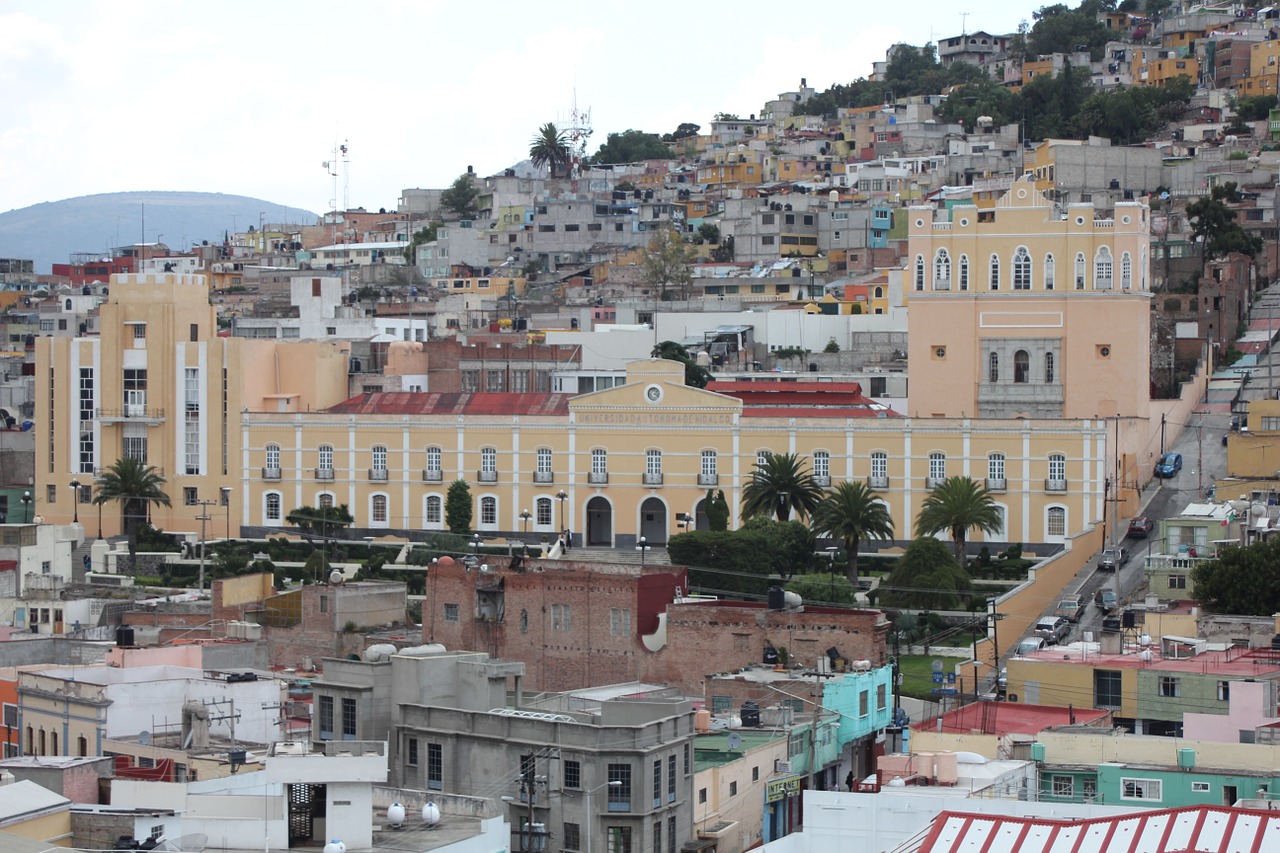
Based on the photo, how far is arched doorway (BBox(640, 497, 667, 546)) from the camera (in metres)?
92.7

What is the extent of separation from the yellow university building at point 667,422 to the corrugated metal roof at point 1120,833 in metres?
54.2

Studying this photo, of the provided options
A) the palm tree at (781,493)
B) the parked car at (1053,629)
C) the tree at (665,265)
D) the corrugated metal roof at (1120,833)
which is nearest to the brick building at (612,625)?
the parked car at (1053,629)

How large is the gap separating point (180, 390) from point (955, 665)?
142ft

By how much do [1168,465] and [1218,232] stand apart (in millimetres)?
30876

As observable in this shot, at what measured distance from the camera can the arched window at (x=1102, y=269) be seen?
93562 mm

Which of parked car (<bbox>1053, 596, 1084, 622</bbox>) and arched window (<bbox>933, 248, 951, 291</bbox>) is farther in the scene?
arched window (<bbox>933, 248, 951, 291</bbox>)

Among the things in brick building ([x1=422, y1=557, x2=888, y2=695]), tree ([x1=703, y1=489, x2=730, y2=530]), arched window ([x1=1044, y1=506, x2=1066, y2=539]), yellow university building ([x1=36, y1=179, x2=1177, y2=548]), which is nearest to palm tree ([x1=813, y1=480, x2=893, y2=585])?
tree ([x1=703, y1=489, x2=730, y2=530])

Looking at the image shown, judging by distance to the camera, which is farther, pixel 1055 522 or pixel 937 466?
pixel 937 466

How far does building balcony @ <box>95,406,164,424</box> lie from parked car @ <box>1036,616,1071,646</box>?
42141 millimetres

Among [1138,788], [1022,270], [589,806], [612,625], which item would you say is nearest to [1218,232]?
[1022,270]

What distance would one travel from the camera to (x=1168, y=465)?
90562mm

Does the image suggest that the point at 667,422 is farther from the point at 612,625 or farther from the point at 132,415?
the point at 612,625

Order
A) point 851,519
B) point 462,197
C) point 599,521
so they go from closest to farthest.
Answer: point 851,519 < point 599,521 < point 462,197

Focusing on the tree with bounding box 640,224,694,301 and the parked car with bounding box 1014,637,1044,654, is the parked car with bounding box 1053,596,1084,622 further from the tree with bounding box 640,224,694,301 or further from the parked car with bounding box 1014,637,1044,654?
the tree with bounding box 640,224,694,301
